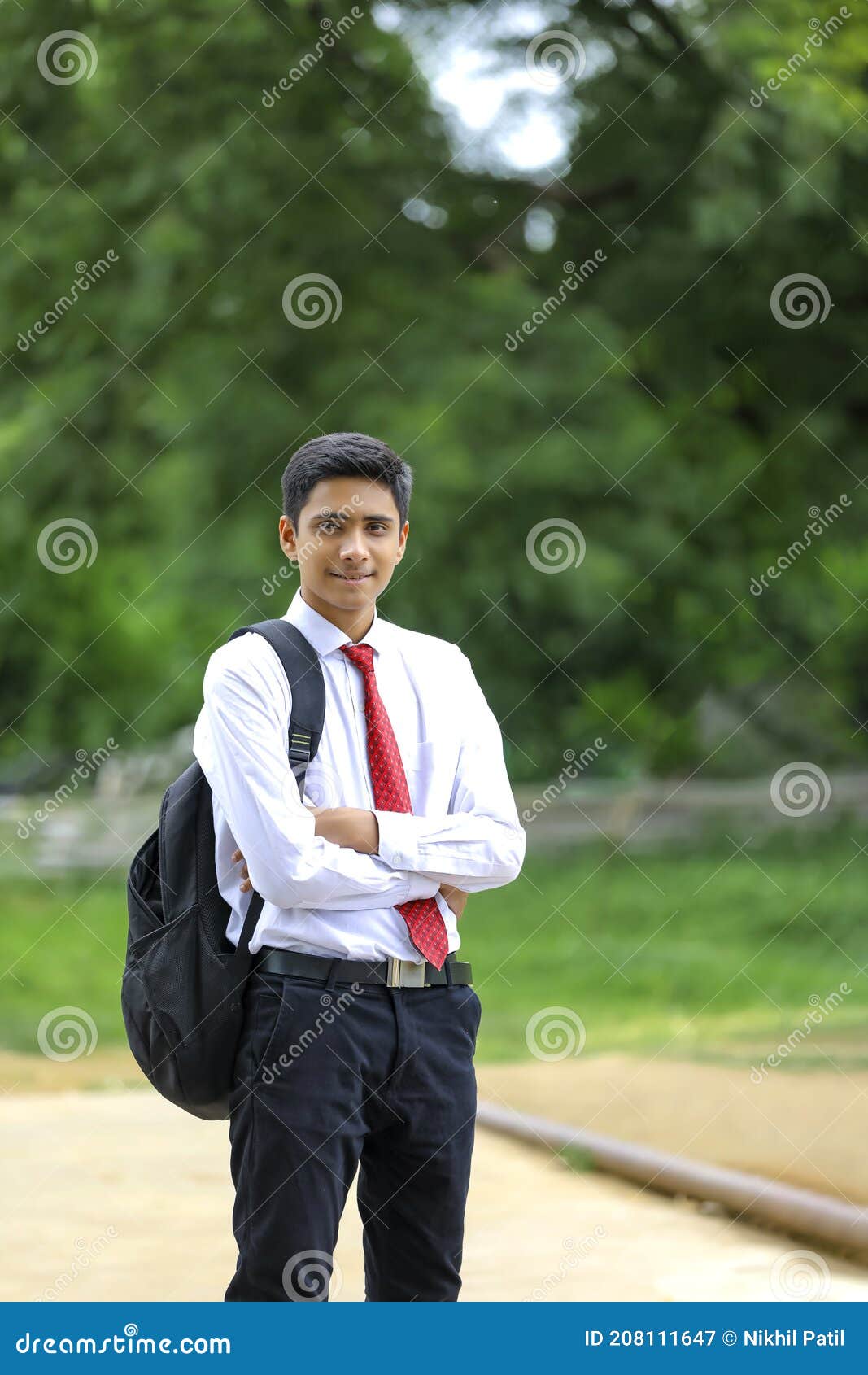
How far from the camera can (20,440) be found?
1035 cm

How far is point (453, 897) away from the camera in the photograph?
2.75 meters

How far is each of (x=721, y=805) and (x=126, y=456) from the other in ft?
32.6

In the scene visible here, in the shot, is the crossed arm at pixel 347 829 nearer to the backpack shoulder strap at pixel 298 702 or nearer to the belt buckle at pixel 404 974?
the backpack shoulder strap at pixel 298 702
